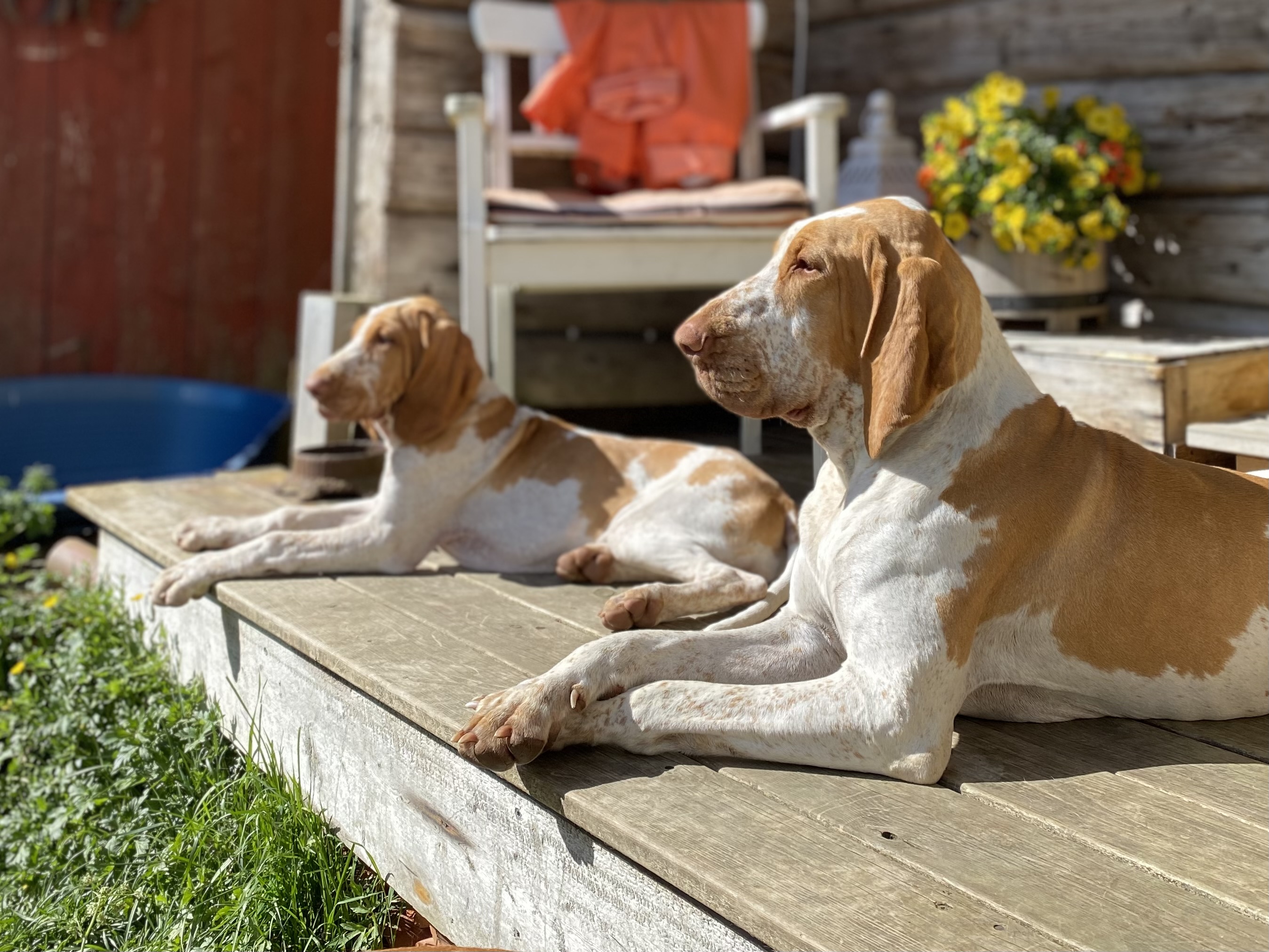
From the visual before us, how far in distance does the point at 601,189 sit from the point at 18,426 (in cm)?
314

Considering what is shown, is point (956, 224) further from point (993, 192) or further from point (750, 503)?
point (750, 503)

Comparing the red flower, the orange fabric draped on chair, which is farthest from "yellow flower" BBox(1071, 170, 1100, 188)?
the orange fabric draped on chair

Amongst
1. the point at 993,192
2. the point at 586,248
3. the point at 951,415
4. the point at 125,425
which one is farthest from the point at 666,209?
the point at 125,425

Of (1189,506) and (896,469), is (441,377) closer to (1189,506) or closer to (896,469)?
(896,469)

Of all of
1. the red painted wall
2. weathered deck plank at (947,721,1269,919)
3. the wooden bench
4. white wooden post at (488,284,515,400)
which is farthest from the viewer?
the red painted wall

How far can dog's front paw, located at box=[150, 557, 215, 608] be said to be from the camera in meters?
3.09

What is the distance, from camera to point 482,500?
3.36 meters

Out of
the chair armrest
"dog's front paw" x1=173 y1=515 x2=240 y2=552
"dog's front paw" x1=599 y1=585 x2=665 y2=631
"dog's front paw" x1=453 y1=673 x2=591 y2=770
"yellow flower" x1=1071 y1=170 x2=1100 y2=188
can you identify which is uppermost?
the chair armrest

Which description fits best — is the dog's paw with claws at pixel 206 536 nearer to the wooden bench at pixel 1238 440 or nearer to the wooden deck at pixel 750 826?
the wooden deck at pixel 750 826

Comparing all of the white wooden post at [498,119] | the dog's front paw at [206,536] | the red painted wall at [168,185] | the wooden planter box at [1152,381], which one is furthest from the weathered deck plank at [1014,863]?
the red painted wall at [168,185]

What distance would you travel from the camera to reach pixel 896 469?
6.93 feet

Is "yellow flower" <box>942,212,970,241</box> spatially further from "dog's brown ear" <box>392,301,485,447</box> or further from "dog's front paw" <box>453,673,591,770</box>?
"dog's front paw" <box>453,673,591,770</box>

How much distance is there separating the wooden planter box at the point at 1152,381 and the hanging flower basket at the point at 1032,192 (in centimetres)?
43

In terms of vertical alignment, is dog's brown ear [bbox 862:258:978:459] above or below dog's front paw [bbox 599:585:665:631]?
above
